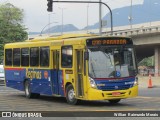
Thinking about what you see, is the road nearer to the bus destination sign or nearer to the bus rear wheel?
the bus rear wheel

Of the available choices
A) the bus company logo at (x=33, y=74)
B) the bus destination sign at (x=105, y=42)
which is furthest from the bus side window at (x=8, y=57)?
the bus destination sign at (x=105, y=42)

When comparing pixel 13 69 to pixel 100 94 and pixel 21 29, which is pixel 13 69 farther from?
pixel 21 29

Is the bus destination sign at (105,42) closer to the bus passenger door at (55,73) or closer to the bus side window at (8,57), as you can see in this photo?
the bus passenger door at (55,73)

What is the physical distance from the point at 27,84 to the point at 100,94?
6908 millimetres

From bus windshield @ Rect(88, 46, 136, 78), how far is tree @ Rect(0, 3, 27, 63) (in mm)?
73377

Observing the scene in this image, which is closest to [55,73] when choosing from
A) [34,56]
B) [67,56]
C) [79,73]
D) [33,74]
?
[67,56]

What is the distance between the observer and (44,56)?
22.2m

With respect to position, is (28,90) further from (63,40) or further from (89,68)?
(89,68)

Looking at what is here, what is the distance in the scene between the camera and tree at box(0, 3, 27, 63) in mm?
92562

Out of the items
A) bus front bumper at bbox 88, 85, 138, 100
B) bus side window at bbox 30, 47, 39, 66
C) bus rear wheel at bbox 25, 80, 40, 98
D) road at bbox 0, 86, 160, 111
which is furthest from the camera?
bus rear wheel at bbox 25, 80, 40, 98

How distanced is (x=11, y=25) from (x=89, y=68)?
7741 centimetres

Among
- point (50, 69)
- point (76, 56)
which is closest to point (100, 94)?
point (76, 56)

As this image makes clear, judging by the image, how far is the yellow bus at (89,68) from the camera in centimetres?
1883

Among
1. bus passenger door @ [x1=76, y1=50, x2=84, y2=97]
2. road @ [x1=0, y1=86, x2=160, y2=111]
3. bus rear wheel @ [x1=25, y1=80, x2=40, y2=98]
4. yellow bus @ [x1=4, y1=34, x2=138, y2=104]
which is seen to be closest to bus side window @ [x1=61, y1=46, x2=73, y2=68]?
yellow bus @ [x1=4, y1=34, x2=138, y2=104]
